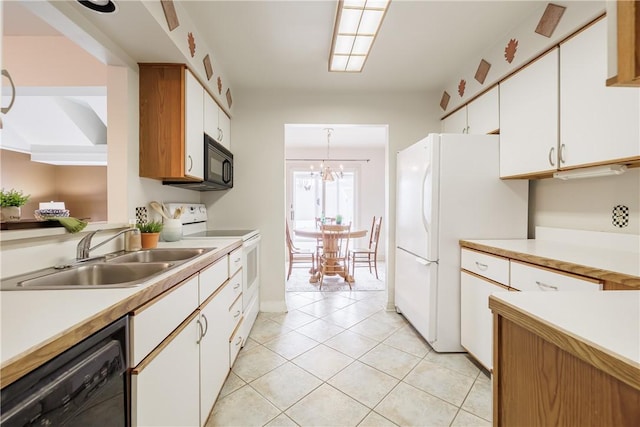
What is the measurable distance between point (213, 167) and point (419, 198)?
173 cm

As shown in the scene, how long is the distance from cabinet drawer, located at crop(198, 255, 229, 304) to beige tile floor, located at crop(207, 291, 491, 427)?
69cm

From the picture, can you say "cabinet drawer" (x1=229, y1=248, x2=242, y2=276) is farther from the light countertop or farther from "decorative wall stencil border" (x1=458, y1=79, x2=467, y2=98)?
"decorative wall stencil border" (x1=458, y1=79, x2=467, y2=98)

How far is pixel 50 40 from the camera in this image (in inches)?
71.6

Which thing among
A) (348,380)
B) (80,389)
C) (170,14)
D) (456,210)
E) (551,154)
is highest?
(170,14)

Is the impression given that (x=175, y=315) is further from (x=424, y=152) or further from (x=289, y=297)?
(x=289, y=297)

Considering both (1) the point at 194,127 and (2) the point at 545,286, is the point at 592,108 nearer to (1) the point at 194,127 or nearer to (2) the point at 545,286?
(2) the point at 545,286

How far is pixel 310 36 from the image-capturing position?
1975mm

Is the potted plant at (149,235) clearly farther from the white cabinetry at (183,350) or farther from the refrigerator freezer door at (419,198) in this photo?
the refrigerator freezer door at (419,198)

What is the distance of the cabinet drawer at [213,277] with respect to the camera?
1.31 metres

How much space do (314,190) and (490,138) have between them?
433 cm

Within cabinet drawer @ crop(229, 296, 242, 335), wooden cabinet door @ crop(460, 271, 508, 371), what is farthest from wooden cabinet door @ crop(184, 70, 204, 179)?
wooden cabinet door @ crop(460, 271, 508, 371)

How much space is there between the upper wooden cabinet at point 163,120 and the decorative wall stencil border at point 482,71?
2.28m

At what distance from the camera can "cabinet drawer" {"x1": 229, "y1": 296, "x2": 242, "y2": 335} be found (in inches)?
70.4

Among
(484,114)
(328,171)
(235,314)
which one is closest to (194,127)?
(235,314)
